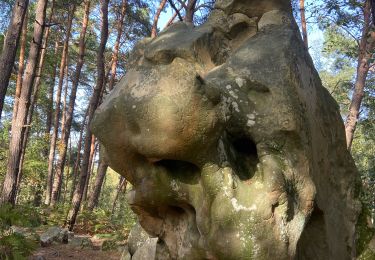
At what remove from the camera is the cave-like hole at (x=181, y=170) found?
325 cm

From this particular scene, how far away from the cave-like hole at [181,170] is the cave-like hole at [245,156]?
331mm

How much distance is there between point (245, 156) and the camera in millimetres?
3439

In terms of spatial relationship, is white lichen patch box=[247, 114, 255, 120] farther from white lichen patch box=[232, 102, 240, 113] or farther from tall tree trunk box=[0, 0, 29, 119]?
tall tree trunk box=[0, 0, 29, 119]

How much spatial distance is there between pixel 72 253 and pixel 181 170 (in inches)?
238

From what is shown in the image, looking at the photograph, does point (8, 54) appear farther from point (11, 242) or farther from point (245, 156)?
point (245, 156)

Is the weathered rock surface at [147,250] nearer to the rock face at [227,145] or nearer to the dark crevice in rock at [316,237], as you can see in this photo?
the rock face at [227,145]

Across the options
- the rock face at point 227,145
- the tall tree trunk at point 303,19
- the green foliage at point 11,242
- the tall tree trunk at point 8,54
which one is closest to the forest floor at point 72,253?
the green foliage at point 11,242

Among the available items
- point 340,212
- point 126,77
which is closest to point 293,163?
point 340,212

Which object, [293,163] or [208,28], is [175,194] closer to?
[293,163]

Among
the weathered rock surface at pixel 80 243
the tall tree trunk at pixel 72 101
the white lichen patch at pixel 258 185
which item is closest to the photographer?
the white lichen patch at pixel 258 185

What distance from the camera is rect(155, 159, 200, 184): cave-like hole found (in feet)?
10.6

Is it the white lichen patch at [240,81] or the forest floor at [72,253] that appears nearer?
the white lichen patch at [240,81]

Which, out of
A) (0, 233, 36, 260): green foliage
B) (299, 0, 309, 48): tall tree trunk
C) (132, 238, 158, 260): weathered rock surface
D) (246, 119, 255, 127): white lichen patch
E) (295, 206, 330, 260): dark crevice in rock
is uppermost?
(299, 0, 309, 48): tall tree trunk

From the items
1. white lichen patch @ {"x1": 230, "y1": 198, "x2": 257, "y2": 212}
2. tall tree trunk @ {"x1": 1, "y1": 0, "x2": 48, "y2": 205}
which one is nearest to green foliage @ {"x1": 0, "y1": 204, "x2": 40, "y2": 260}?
tall tree trunk @ {"x1": 1, "y1": 0, "x2": 48, "y2": 205}
